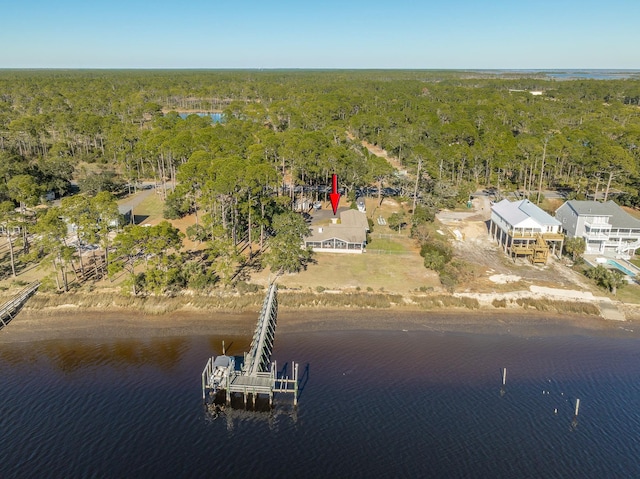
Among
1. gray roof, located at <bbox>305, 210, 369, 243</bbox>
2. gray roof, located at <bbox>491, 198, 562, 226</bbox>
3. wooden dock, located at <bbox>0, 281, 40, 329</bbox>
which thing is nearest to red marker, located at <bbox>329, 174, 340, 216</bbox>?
gray roof, located at <bbox>305, 210, 369, 243</bbox>

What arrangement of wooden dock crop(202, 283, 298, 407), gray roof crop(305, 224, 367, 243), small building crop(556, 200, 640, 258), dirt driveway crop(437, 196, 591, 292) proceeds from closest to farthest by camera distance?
wooden dock crop(202, 283, 298, 407), dirt driveway crop(437, 196, 591, 292), small building crop(556, 200, 640, 258), gray roof crop(305, 224, 367, 243)

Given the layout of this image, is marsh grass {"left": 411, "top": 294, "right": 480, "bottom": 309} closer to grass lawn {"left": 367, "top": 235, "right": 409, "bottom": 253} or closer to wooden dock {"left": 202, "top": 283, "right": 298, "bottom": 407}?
grass lawn {"left": 367, "top": 235, "right": 409, "bottom": 253}

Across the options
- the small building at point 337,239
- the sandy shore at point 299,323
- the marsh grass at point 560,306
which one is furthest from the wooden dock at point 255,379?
the marsh grass at point 560,306

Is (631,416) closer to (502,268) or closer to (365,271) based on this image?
(502,268)

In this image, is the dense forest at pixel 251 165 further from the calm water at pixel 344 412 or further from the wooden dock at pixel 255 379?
the wooden dock at pixel 255 379

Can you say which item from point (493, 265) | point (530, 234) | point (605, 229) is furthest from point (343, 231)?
point (605, 229)

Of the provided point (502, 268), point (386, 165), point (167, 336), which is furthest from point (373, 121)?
point (167, 336)

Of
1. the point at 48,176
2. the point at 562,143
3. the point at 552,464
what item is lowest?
the point at 552,464
